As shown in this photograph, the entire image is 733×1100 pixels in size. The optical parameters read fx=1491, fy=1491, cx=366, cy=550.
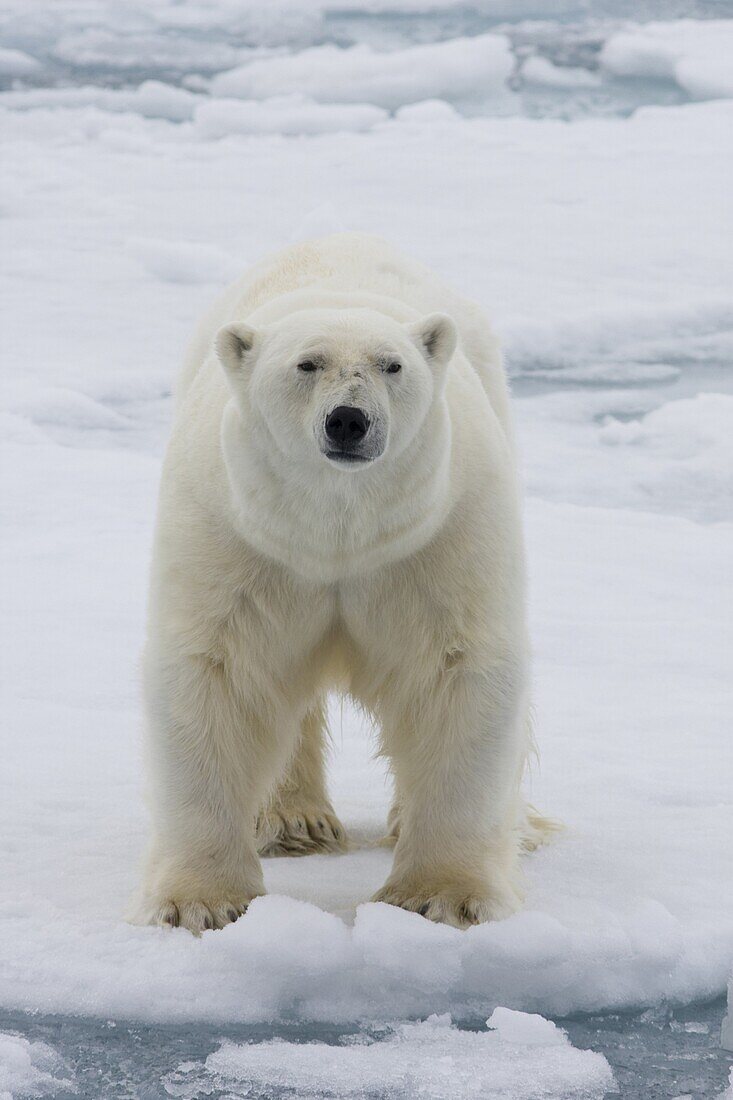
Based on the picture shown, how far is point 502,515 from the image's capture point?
2.87m

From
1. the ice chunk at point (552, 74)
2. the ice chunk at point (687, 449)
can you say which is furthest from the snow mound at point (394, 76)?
the ice chunk at point (687, 449)

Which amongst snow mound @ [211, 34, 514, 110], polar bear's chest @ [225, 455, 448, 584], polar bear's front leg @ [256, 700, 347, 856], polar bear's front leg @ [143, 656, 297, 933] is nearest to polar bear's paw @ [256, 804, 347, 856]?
polar bear's front leg @ [256, 700, 347, 856]

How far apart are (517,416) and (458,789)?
5327mm

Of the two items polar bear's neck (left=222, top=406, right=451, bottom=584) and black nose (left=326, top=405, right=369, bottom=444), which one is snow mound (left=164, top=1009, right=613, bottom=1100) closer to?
polar bear's neck (left=222, top=406, right=451, bottom=584)

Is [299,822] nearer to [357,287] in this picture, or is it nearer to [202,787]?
[202,787]

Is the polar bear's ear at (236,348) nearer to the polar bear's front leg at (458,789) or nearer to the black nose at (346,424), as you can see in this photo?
the black nose at (346,424)

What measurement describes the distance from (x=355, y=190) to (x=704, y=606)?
27.4 ft

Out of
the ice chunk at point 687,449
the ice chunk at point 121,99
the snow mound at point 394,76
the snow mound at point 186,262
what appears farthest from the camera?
the snow mound at point 394,76

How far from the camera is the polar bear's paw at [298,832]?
11.2 ft

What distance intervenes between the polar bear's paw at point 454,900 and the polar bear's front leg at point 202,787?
277 mm

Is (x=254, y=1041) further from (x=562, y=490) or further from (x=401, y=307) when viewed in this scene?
(x=562, y=490)

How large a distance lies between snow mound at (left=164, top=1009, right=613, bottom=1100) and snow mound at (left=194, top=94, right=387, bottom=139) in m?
13.6

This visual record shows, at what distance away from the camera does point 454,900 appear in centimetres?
287

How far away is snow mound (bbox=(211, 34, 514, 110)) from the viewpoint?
1580cm
